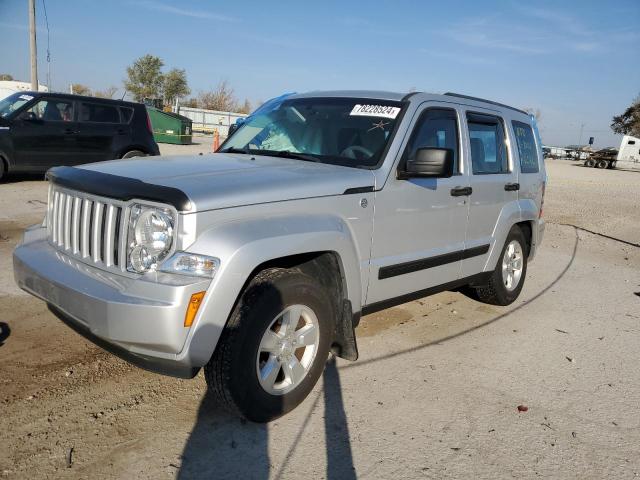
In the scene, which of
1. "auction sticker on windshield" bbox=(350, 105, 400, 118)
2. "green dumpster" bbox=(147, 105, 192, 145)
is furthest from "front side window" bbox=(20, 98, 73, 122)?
"green dumpster" bbox=(147, 105, 192, 145)

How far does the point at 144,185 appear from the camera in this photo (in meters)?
2.70

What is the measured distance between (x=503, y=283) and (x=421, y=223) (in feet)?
6.02

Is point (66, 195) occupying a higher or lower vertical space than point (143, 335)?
higher

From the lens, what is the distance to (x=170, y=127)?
89.0 ft

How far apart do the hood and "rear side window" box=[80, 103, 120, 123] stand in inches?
325

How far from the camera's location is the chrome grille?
2742mm

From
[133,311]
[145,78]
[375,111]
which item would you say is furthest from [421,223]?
[145,78]

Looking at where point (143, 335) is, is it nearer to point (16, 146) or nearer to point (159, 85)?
point (16, 146)

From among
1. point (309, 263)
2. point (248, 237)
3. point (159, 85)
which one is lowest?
point (309, 263)

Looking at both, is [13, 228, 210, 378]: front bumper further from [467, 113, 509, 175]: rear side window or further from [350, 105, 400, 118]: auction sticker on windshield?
[467, 113, 509, 175]: rear side window

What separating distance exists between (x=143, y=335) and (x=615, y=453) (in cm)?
266

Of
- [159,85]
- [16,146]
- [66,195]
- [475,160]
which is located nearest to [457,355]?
[475,160]

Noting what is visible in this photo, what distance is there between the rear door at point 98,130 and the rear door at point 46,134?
154 mm

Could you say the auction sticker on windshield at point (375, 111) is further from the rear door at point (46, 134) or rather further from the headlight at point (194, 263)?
the rear door at point (46, 134)
